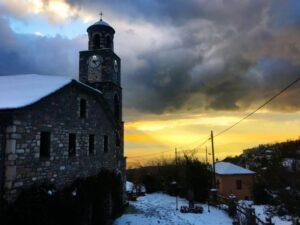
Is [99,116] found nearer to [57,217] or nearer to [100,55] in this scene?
[100,55]

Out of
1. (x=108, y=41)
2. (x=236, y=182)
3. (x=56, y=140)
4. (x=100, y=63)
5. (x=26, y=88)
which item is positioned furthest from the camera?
(x=236, y=182)

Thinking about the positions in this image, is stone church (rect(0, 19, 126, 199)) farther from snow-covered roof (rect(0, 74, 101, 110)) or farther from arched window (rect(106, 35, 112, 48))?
arched window (rect(106, 35, 112, 48))

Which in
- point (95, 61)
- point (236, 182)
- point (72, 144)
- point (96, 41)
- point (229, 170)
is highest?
point (96, 41)

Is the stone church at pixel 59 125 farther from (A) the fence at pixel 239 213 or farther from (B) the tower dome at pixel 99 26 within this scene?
(A) the fence at pixel 239 213

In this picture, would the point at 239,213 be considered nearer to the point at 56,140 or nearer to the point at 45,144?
the point at 56,140

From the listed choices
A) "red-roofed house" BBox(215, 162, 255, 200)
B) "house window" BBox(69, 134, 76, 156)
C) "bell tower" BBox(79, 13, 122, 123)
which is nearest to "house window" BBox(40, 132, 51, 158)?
"house window" BBox(69, 134, 76, 156)

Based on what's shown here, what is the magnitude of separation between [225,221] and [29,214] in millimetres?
13835

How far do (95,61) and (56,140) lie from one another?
37.1 ft

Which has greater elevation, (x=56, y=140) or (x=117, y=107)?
(x=117, y=107)

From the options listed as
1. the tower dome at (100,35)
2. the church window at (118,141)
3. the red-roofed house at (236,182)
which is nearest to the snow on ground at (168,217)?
the church window at (118,141)

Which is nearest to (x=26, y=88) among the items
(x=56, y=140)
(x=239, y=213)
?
(x=56, y=140)

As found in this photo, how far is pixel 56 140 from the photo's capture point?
1627 centimetres

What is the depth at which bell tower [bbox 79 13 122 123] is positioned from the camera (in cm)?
2611

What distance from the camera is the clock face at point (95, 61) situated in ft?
85.8
